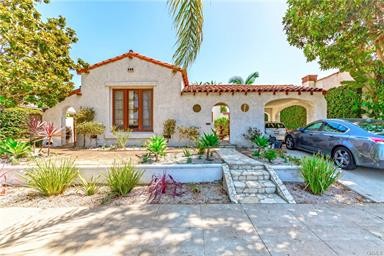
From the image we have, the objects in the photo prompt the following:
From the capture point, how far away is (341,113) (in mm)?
12977

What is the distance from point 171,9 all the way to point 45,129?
8.26 m

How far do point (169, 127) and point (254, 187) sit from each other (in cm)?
699

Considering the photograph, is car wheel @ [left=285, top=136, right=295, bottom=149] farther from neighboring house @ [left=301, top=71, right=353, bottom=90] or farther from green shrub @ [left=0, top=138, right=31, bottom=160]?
green shrub @ [left=0, top=138, right=31, bottom=160]

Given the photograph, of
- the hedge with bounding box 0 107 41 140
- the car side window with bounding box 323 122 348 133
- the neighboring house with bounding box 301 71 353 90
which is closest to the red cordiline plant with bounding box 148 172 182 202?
the car side window with bounding box 323 122 348 133

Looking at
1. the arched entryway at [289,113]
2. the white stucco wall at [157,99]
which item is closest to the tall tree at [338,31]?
the white stucco wall at [157,99]

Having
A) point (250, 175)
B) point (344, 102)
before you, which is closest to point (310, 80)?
point (344, 102)

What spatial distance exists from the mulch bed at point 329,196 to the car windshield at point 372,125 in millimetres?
2539

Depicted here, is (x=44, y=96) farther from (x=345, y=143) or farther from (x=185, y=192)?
(x=345, y=143)

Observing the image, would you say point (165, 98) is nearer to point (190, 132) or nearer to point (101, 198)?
point (190, 132)

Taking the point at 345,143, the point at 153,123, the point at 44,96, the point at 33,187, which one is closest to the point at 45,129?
the point at 44,96

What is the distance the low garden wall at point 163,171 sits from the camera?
7.22 meters

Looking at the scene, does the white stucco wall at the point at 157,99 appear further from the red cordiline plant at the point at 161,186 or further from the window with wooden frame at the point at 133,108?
the red cordiline plant at the point at 161,186

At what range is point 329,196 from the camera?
20.3ft

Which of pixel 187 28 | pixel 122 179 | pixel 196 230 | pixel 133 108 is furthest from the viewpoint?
pixel 133 108
